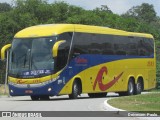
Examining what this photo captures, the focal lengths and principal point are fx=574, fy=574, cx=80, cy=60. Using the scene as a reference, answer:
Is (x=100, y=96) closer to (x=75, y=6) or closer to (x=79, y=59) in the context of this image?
(x=79, y=59)

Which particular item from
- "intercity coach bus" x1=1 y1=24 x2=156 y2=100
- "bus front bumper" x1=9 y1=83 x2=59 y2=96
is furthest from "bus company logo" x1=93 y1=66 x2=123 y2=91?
"bus front bumper" x1=9 y1=83 x2=59 y2=96

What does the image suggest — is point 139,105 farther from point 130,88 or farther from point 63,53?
point 130,88

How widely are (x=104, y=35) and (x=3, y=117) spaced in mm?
16543

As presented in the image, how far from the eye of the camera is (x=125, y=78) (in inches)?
1411

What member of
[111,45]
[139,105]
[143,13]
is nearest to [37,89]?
[111,45]

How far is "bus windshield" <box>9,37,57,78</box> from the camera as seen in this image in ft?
94.8

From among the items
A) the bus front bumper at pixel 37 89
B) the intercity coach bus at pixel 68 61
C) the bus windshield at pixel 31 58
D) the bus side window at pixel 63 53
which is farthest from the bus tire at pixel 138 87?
the bus windshield at pixel 31 58

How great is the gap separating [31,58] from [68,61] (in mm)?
1927

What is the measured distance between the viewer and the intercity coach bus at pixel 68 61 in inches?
1142

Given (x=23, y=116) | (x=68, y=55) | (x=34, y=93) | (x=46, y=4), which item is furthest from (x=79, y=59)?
(x=46, y=4)

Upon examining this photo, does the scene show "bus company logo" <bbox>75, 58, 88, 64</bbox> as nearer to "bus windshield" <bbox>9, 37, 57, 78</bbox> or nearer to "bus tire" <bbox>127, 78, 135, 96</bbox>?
"bus windshield" <bbox>9, 37, 57, 78</bbox>

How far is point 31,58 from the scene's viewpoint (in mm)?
29312

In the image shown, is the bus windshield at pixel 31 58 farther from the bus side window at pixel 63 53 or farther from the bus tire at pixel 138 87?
the bus tire at pixel 138 87

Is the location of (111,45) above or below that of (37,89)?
above
